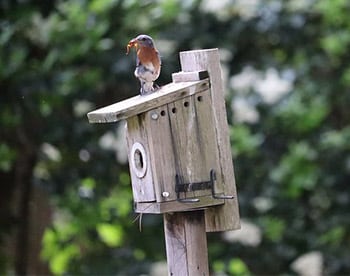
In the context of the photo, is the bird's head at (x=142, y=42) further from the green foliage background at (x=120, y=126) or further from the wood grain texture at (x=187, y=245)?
the green foliage background at (x=120, y=126)

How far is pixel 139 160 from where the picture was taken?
2945 millimetres

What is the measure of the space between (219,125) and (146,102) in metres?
0.28

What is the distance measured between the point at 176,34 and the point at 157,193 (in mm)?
2601

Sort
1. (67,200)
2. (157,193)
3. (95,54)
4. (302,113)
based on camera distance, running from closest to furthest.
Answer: (157,193) < (95,54) < (67,200) < (302,113)

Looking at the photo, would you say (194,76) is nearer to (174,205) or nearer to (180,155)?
(180,155)

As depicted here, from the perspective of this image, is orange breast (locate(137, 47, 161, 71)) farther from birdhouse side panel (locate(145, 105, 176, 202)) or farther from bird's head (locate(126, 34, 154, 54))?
birdhouse side panel (locate(145, 105, 176, 202))

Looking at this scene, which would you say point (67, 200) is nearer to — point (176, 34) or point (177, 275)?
point (176, 34)

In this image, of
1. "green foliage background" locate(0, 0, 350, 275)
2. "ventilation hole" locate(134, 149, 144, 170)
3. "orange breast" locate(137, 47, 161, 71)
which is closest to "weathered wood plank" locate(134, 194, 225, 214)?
"ventilation hole" locate(134, 149, 144, 170)

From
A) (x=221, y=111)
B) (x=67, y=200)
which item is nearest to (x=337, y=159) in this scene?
(x=67, y=200)

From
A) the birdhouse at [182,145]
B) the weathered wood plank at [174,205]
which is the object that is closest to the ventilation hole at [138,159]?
the birdhouse at [182,145]

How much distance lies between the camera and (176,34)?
5.31m

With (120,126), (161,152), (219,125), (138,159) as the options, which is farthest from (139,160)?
(120,126)

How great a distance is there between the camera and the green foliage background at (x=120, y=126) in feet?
16.1

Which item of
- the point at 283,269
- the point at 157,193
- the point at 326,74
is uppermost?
the point at 326,74
